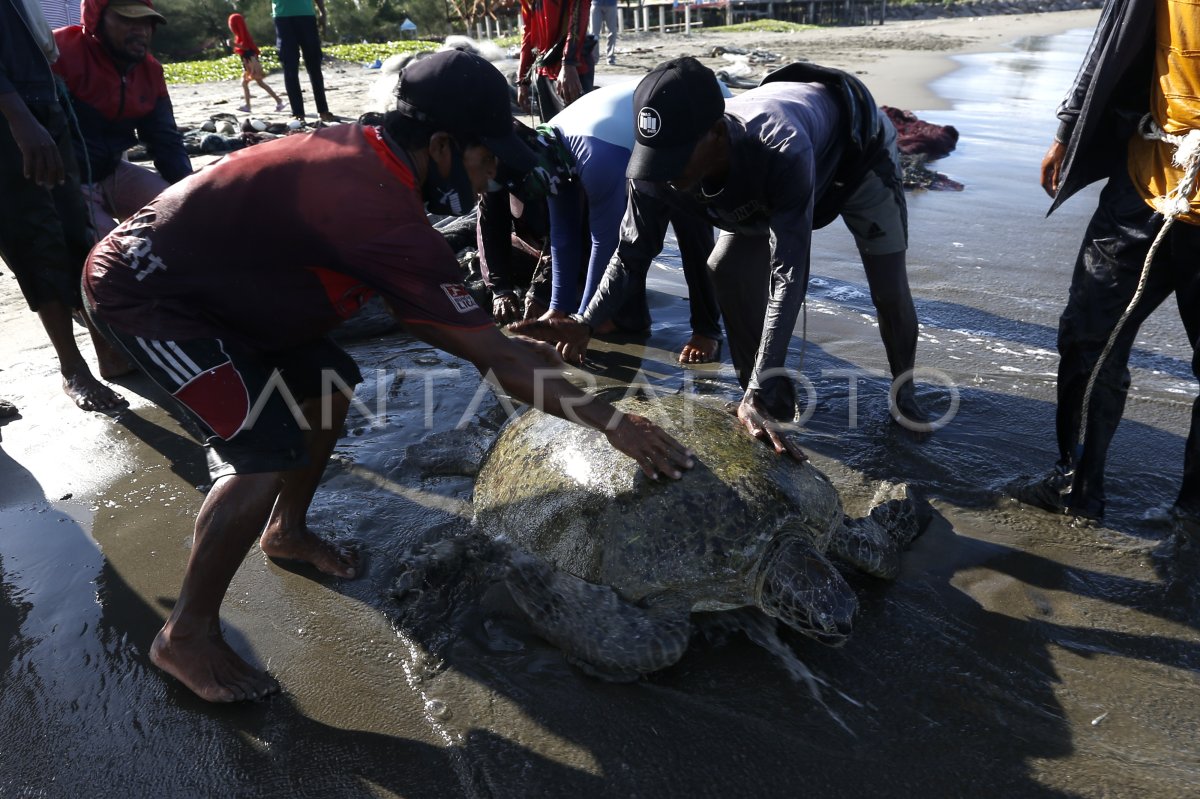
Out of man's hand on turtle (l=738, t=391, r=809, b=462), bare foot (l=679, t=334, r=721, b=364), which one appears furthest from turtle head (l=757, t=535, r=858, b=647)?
bare foot (l=679, t=334, r=721, b=364)

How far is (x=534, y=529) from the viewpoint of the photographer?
2.24 metres

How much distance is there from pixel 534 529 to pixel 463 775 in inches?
27.5

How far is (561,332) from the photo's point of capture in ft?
9.43

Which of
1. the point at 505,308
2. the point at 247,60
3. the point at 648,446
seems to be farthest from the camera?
the point at 247,60

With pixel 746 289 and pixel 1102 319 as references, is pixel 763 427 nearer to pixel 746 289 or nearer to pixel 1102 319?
pixel 746 289

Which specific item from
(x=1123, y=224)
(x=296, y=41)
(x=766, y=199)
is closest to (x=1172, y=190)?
(x=1123, y=224)

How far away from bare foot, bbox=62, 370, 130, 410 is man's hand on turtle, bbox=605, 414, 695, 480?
253 centimetres

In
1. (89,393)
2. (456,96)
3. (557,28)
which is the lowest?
(89,393)

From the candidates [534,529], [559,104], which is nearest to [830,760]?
[534,529]

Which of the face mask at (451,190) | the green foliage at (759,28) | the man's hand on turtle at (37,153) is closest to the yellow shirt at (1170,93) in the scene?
the face mask at (451,190)

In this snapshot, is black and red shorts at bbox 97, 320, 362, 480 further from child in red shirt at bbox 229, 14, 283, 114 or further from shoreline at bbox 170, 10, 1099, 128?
child in red shirt at bbox 229, 14, 283, 114

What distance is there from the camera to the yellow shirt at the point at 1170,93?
200 centimetres

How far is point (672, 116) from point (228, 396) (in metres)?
1.38

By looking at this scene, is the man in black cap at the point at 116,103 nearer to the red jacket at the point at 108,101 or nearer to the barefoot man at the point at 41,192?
the red jacket at the point at 108,101
